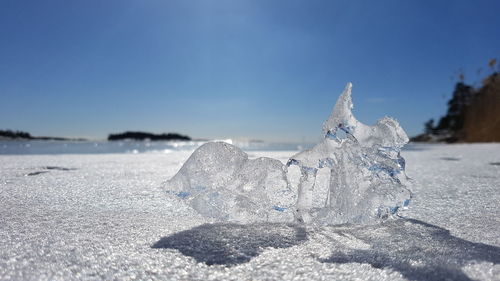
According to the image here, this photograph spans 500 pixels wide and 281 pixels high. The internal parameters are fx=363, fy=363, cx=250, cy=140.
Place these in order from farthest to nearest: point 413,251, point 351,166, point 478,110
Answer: point 478,110
point 351,166
point 413,251

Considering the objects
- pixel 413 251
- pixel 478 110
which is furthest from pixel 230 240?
pixel 478 110

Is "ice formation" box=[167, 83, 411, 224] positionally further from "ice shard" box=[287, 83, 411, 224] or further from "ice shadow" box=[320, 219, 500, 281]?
"ice shadow" box=[320, 219, 500, 281]

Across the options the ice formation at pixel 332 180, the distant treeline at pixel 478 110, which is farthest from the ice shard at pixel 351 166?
the distant treeline at pixel 478 110

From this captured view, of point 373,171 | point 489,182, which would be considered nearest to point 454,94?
point 489,182

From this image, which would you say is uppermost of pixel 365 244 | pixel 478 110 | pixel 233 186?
pixel 478 110

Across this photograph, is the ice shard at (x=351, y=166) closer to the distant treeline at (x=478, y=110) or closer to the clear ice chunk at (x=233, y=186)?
the clear ice chunk at (x=233, y=186)

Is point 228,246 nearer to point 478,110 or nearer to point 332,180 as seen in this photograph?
point 332,180

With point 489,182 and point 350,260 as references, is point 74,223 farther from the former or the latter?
point 489,182
